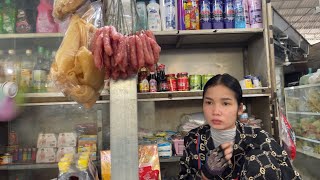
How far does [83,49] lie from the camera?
846 mm

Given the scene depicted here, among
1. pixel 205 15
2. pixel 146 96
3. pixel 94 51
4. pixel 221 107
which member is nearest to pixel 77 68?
pixel 94 51

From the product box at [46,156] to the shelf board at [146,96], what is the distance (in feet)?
1.25

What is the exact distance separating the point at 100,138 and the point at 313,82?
10.3ft

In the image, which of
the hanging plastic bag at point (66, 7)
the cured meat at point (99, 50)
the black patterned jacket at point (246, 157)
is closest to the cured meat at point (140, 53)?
the cured meat at point (99, 50)

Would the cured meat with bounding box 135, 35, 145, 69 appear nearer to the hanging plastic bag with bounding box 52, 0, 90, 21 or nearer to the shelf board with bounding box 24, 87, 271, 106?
the hanging plastic bag with bounding box 52, 0, 90, 21

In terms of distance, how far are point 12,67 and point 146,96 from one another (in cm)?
105

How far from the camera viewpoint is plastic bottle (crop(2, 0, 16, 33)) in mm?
2016

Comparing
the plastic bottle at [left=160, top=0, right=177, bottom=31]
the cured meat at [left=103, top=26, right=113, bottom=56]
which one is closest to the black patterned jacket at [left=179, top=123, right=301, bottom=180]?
the cured meat at [left=103, top=26, right=113, bottom=56]

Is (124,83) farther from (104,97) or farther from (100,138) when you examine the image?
(100,138)

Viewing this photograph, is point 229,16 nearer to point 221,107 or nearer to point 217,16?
point 217,16

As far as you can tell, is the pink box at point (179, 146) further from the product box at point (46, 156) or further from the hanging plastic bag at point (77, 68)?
the hanging plastic bag at point (77, 68)

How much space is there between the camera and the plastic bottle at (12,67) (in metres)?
1.96

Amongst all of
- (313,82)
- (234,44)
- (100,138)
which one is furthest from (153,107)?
(313,82)

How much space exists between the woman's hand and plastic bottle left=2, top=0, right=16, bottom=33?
69.2 inches
